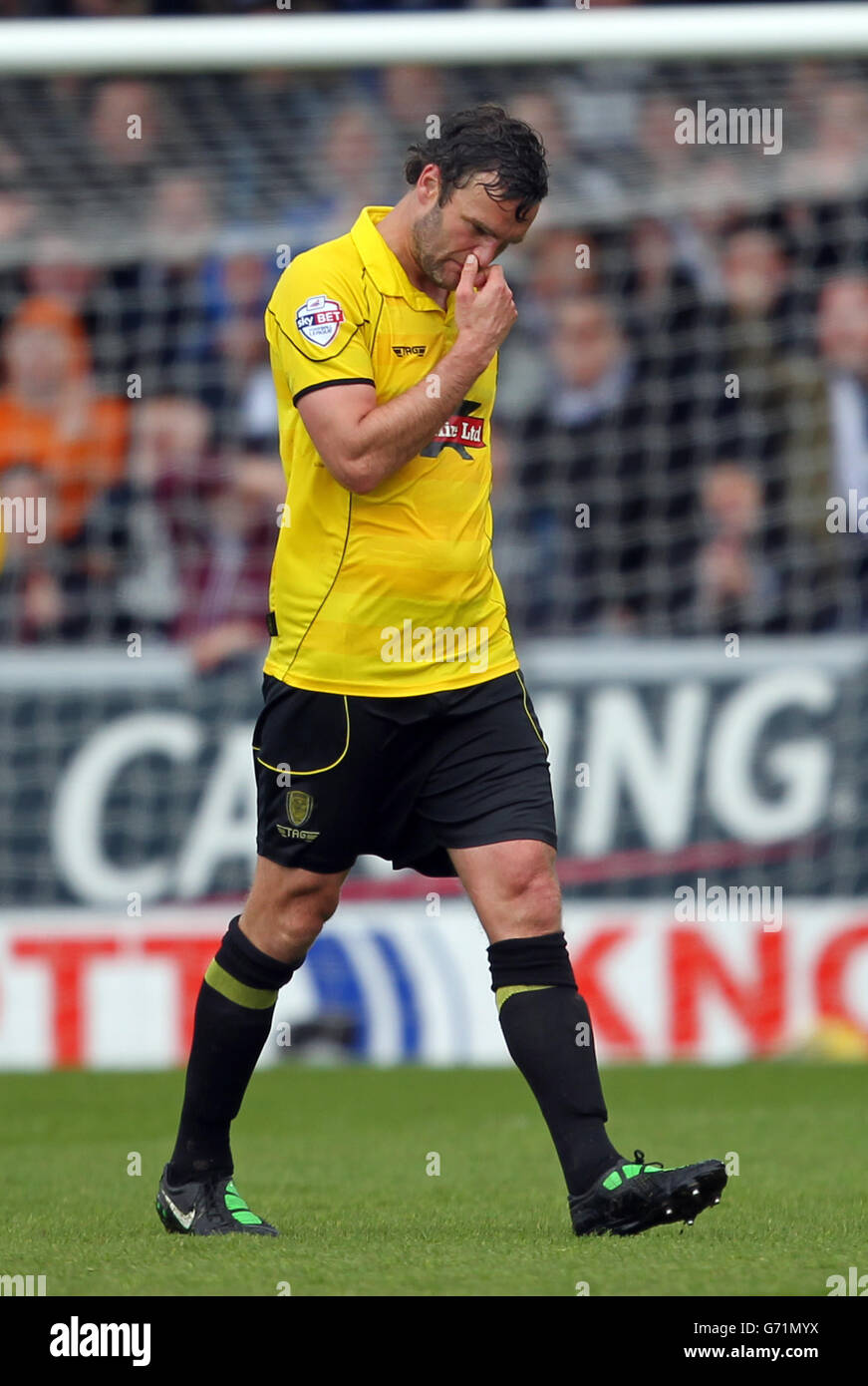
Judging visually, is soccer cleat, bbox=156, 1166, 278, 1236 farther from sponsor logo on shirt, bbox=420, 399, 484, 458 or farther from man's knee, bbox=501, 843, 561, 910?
sponsor logo on shirt, bbox=420, 399, 484, 458

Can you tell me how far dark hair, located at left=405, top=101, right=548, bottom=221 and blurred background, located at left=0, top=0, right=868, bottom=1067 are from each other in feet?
11.6

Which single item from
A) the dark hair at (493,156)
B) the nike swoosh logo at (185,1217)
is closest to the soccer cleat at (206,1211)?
the nike swoosh logo at (185,1217)

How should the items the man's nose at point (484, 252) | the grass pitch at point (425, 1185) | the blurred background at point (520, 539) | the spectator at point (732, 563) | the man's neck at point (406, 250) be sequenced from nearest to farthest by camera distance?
the grass pitch at point (425, 1185) < the man's nose at point (484, 252) < the man's neck at point (406, 250) < the blurred background at point (520, 539) < the spectator at point (732, 563)

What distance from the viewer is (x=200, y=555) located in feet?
26.4

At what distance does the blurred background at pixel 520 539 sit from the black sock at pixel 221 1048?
2.99m

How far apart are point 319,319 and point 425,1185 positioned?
208 cm

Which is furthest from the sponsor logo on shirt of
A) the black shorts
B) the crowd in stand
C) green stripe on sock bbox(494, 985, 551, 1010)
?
the crowd in stand

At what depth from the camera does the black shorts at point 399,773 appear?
3.99 meters

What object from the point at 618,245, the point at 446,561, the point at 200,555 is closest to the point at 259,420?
the point at 200,555

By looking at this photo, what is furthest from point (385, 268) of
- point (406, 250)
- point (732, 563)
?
point (732, 563)

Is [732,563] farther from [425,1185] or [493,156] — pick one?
→ [493,156]

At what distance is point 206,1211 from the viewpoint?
162 inches

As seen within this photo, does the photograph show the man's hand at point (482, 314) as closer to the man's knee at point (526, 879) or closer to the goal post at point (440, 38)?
the man's knee at point (526, 879)

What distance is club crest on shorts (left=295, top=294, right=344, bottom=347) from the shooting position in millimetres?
3873
